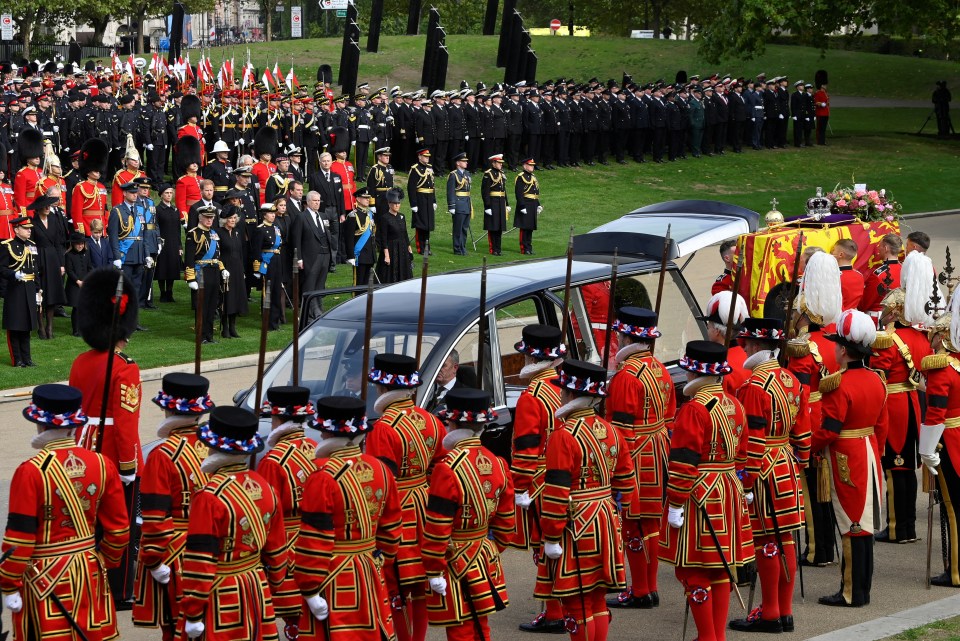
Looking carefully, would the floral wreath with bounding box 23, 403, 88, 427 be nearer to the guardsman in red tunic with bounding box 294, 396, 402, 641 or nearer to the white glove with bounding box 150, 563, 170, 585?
the white glove with bounding box 150, 563, 170, 585

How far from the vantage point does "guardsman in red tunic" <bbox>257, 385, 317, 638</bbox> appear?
6.99 metres

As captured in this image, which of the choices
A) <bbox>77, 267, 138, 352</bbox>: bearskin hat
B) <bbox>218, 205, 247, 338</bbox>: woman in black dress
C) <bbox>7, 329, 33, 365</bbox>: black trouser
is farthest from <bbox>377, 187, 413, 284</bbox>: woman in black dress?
<bbox>77, 267, 138, 352</bbox>: bearskin hat

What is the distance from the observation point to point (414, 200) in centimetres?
2286

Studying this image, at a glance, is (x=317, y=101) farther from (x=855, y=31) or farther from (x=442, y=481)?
(x=442, y=481)

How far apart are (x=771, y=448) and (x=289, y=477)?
3.05m

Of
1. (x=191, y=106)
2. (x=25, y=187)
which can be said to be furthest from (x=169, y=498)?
(x=191, y=106)

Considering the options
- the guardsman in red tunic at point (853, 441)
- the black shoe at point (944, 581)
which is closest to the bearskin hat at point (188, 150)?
the guardsman in red tunic at point (853, 441)

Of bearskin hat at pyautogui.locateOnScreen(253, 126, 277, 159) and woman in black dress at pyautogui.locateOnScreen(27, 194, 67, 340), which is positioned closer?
woman in black dress at pyautogui.locateOnScreen(27, 194, 67, 340)

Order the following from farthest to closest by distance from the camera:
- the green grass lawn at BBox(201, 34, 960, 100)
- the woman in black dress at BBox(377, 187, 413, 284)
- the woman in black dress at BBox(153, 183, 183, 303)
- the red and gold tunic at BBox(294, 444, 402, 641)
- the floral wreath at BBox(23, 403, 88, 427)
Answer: the green grass lawn at BBox(201, 34, 960, 100) → the woman in black dress at BBox(377, 187, 413, 284) → the woman in black dress at BBox(153, 183, 183, 303) → the red and gold tunic at BBox(294, 444, 402, 641) → the floral wreath at BBox(23, 403, 88, 427)

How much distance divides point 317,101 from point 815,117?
49.3 feet

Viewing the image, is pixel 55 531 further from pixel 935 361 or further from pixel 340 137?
pixel 340 137

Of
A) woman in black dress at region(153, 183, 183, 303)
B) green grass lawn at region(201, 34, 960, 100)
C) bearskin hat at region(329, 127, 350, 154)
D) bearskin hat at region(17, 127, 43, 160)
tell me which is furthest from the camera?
green grass lawn at region(201, 34, 960, 100)

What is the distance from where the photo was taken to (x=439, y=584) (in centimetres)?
705

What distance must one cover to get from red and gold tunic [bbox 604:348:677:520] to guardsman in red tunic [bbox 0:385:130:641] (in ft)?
11.0
